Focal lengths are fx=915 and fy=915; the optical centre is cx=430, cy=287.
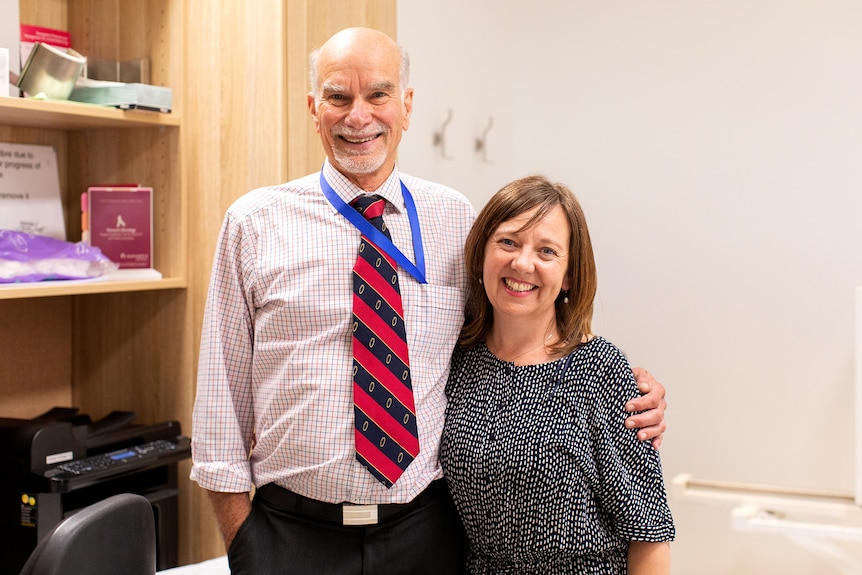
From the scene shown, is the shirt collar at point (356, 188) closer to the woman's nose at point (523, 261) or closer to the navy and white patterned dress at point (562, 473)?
the woman's nose at point (523, 261)

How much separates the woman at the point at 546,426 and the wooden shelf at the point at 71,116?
111 centimetres

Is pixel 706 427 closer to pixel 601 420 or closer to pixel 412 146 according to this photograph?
pixel 412 146

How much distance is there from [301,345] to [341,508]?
297 millimetres

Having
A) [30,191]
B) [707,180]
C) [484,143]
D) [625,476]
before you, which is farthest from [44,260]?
[707,180]

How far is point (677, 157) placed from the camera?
10.5ft

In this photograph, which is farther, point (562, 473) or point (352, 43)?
point (352, 43)

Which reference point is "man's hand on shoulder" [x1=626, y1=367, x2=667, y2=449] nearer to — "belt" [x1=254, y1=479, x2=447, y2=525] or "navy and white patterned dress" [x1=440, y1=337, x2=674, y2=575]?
"navy and white patterned dress" [x1=440, y1=337, x2=674, y2=575]

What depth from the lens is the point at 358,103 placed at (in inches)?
66.3

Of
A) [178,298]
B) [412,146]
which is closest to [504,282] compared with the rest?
[178,298]

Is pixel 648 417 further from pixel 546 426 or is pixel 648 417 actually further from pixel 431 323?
pixel 431 323

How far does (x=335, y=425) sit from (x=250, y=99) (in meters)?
1.08

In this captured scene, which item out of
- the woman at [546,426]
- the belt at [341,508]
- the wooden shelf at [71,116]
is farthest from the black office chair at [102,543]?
the wooden shelf at [71,116]

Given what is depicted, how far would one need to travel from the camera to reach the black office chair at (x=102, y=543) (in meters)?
1.18

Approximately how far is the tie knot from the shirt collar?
12 mm
